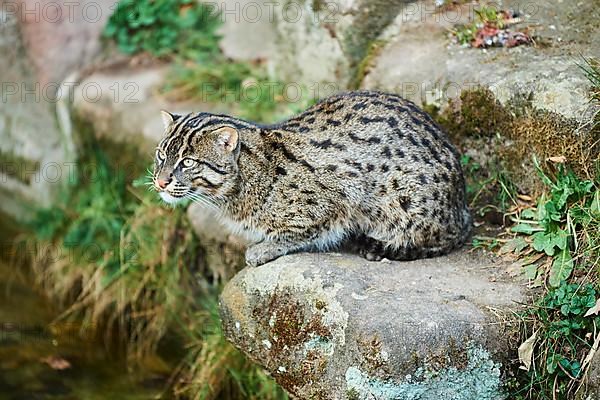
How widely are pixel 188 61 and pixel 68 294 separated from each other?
232cm

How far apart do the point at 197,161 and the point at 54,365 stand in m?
2.79

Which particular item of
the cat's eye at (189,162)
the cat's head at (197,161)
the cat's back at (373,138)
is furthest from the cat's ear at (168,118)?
the cat's back at (373,138)

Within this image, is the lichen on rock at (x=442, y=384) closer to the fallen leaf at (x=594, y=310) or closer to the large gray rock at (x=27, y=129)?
the fallen leaf at (x=594, y=310)

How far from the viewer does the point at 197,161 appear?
18.4 ft

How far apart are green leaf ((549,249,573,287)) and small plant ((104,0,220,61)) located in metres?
4.44

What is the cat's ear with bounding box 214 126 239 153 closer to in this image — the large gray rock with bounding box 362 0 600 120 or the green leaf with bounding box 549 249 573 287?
the large gray rock with bounding box 362 0 600 120

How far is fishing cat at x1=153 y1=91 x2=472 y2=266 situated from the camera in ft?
18.7

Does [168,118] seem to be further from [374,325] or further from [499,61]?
[499,61]

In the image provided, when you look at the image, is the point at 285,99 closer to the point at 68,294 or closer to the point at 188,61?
the point at 188,61

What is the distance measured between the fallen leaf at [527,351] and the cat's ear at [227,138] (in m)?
1.94

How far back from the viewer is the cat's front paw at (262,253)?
5.61 m

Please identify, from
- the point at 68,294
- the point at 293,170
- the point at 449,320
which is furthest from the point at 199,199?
the point at 68,294

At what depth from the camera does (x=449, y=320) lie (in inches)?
193

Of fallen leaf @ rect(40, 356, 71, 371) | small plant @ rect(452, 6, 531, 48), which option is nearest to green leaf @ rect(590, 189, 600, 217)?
small plant @ rect(452, 6, 531, 48)
